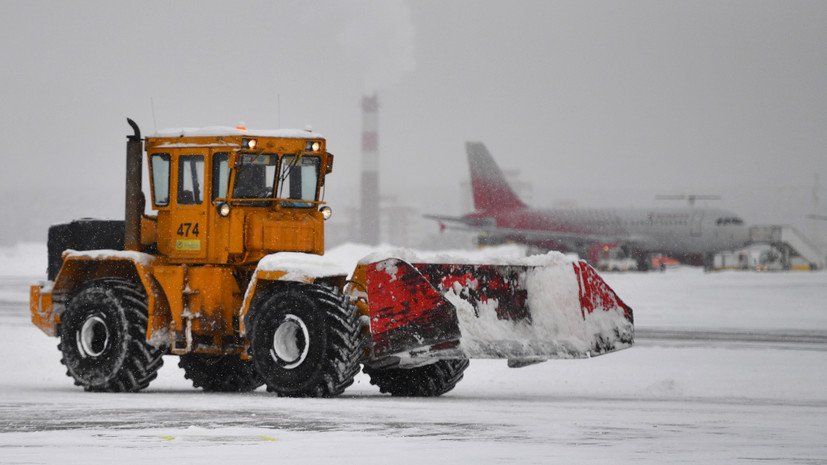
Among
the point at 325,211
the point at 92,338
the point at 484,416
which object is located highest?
the point at 325,211

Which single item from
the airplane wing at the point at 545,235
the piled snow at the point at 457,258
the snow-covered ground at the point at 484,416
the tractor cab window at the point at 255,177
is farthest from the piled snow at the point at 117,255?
the airplane wing at the point at 545,235

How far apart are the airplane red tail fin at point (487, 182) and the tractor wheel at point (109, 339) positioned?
220 ft

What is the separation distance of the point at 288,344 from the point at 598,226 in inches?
2471

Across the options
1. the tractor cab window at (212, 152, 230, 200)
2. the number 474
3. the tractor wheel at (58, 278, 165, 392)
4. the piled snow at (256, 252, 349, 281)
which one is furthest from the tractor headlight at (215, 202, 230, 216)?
the tractor wheel at (58, 278, 165, 392)

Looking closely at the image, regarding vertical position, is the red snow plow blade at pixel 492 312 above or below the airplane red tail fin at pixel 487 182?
below

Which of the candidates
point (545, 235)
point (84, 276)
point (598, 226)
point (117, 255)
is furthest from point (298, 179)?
point (598, 226)

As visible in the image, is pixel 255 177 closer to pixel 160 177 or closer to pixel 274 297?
pixel 160 177

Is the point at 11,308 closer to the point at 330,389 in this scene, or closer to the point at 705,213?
the point at 330,389

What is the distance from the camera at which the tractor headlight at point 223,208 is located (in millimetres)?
13062

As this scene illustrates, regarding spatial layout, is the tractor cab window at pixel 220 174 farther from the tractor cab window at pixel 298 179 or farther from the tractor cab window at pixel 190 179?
the tractor cab window at pixel 298 179

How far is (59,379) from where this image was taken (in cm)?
1630

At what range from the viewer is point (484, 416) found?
10562mm

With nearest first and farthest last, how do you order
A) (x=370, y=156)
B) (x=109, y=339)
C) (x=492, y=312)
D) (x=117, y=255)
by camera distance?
(x=492, y=312)
(x=109, y=339)
(x=117, y=255)
(x=370, y=156)

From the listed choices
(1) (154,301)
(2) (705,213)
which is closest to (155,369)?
(1) (154,301)
